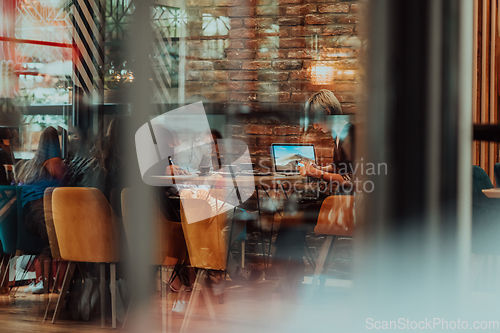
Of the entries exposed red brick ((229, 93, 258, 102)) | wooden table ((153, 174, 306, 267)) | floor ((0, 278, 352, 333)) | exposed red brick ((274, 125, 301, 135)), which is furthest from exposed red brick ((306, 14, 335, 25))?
floor ((0, 278, 352, 333))

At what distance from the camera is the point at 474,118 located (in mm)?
691

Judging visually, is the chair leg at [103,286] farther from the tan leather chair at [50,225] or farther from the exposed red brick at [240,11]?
the exposed red brick at [240,11]

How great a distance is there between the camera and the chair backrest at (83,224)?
6.81ft

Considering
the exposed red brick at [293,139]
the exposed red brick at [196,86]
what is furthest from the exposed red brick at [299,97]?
the exposed red brick at [196,86]

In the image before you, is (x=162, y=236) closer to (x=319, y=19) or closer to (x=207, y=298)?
(x=207, y=298)

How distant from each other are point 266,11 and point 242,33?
0.30 metres

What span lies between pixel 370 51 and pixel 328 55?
3.24 meters

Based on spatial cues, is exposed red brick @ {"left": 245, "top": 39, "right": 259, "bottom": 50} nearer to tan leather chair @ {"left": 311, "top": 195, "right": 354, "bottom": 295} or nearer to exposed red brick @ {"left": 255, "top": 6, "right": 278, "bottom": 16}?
exposed red brick @ {"left": 255, "top": 6, "right": 278, "bottom": 16}

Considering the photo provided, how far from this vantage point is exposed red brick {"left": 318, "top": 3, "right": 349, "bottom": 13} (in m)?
3.73

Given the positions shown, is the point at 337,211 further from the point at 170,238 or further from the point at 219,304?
the point at 170,238

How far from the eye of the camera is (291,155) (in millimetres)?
3715

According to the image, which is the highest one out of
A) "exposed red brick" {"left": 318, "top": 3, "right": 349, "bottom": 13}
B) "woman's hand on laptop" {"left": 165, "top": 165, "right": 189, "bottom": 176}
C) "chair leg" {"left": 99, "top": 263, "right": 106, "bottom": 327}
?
"exposed red brick" {"left": 318, "top": 3, "right": 349, "bottom": 13}

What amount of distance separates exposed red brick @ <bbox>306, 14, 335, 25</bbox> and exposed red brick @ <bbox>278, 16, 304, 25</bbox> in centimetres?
6

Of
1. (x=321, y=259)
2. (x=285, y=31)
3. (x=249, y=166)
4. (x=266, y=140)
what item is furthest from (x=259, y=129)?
(x=321, y=259)
